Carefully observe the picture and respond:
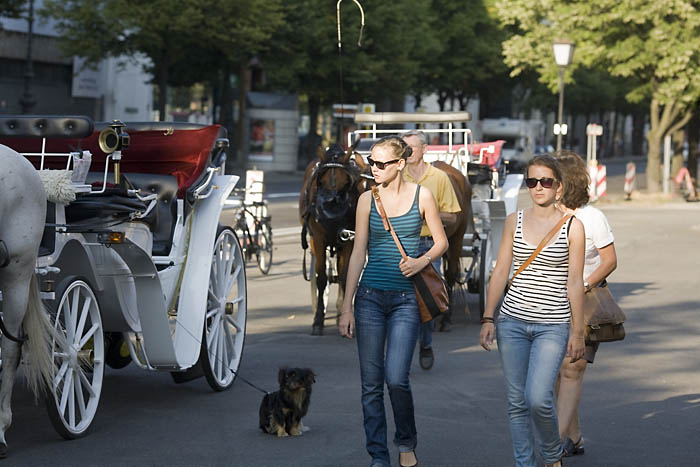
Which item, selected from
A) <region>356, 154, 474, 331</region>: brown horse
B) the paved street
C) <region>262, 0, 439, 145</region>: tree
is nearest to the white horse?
the paved street

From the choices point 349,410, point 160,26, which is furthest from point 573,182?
point 160,26

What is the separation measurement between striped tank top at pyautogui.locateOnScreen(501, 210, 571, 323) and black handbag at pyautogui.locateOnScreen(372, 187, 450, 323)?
46 cm

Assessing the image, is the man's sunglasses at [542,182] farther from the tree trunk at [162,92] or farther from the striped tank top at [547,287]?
the tree trunk at [162,92]

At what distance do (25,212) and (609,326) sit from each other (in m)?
3.17

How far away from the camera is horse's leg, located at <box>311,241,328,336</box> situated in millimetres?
11766

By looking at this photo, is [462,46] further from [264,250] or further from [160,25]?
[264,250]

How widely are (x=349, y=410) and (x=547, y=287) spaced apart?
8.61ft

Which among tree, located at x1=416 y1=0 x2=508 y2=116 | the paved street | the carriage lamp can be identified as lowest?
the paved street

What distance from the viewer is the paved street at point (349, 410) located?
702 centimetres

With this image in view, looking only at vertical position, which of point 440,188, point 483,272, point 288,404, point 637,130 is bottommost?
point 288,404

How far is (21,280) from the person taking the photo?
673cm

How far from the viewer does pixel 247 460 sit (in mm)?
6895

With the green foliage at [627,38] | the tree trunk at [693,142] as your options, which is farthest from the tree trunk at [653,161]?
the tree trunk at [693,142]

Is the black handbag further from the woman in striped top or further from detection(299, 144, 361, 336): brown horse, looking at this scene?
detection(299, 144, 361, 336): brown horse
